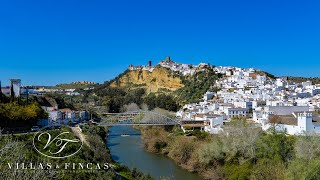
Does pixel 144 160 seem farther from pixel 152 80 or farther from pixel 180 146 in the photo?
pixel 152 80

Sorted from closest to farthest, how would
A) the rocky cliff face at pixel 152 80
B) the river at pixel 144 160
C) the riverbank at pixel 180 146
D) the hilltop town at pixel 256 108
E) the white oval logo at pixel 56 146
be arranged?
the white oval logo at pixel 56 146 → the river at pixel 144 160 → the riverbank at pixel 180 146 → the hilltop town at pixel 256 108 → the rocky cliff face at pixel 152 80

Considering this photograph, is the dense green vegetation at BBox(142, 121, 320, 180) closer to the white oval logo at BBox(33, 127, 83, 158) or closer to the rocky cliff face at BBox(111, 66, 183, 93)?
the white oval logo at BBox(33, 127, 83, 158)

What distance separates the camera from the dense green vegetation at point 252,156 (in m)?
15.9

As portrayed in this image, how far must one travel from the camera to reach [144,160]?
26891mm

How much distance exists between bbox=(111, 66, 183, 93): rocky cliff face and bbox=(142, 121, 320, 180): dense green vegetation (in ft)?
164

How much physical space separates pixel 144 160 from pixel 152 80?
2238 inches

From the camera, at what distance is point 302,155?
55.4 ft

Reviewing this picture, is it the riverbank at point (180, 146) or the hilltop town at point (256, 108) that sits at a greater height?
the hilltop town at point (256, 108)

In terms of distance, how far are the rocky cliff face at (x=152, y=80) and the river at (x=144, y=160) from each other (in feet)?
129

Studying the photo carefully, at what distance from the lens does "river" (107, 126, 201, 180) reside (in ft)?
72.7

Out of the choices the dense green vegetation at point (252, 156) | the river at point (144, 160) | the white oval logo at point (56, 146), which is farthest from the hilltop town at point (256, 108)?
the white oval logo at point (56, 146)

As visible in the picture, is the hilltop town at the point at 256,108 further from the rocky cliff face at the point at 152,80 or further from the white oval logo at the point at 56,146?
the white oval logo at the point at 56,146

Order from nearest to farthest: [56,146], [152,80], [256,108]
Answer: [56,146]
[256,108]
[152,80]

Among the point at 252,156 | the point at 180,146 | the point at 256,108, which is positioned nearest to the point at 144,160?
the point at 180,146
